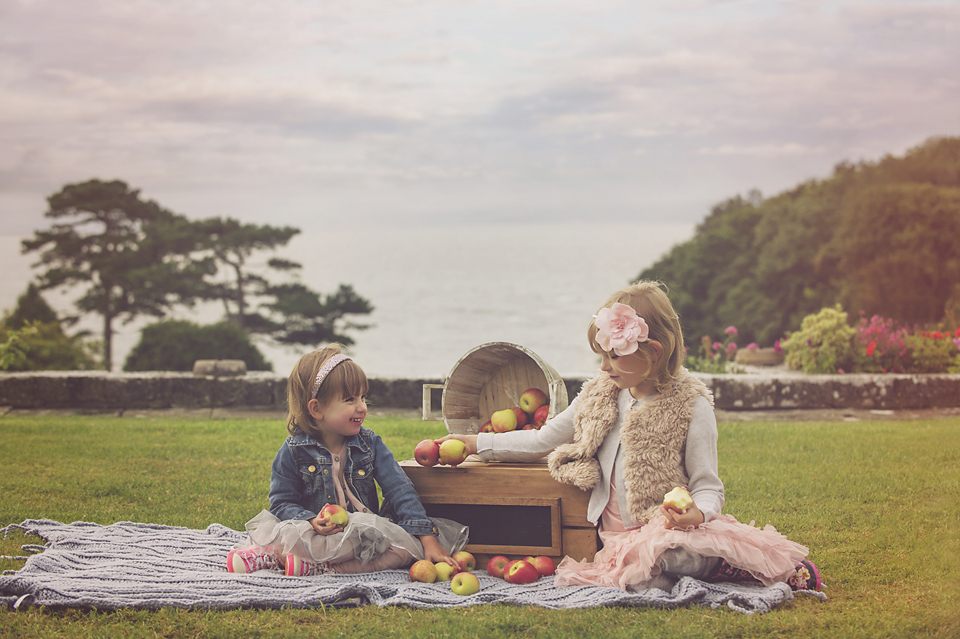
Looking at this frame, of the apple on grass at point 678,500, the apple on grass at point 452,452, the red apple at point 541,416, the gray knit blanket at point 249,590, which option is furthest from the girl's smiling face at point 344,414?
the apple on grass at point 678,500

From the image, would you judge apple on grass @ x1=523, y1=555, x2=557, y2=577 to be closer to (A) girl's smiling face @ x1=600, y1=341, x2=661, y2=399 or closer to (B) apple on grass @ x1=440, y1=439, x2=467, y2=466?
(B) apple on grass @ x1=440, y1=439, x2=467, y2=466

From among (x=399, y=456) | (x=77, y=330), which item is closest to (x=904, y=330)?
(x=399, y=456)

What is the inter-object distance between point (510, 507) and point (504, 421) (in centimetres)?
52

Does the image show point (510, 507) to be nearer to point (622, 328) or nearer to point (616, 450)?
point (616, 450)

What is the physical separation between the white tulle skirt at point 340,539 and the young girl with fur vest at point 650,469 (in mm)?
787

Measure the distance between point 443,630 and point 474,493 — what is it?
3.32ft

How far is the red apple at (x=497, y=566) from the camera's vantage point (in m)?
3.67

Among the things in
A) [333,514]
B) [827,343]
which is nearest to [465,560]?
[333,514]

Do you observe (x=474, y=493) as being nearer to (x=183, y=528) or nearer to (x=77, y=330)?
(x=183, y=528)

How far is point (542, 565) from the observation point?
364 centimetres

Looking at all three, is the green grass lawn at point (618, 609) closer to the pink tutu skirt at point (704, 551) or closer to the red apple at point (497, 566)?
the pink tutu skirt at point (704, 551)

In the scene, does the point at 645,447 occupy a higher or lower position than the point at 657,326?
lower

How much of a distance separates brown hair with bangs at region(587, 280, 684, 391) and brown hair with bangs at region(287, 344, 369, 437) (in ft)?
3.86

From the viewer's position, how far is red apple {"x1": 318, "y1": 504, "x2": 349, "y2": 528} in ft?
11.4
